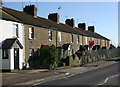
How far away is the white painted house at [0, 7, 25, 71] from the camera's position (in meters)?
18.0

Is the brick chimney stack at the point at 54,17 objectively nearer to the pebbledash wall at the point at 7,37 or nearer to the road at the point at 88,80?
the pebbledash wall at the point at 7,37

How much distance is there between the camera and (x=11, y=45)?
1802 centimetres

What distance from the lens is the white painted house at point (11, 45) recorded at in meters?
18.0

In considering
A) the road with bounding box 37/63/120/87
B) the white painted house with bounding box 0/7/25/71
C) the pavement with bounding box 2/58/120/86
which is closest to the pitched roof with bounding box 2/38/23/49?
the white painted house with bounding box 0/7/25/71

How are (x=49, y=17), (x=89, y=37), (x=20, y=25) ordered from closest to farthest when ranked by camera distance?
(x=20, y=25) → (x=49, y=17) → (x=89, y=37)

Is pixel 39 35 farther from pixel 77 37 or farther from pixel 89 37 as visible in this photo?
pixel 89 37

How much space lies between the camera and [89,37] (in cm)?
4288

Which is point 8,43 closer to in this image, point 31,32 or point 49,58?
point 31,32

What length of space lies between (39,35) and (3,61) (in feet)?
23.2

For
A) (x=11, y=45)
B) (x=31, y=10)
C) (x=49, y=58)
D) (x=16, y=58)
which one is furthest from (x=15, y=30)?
(x=31, y=10)

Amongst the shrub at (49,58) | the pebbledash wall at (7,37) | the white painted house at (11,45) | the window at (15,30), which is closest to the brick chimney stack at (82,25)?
the shrub at (49,58)

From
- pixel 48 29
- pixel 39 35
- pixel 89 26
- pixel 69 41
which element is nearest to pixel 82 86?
pixel 39 35

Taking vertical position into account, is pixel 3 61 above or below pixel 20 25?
below

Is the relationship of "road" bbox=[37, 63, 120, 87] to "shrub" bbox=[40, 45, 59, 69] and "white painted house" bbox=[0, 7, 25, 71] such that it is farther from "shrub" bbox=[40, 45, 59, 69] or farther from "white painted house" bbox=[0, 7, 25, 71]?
"white painted house" bbox=[0, 7, 25, 71]
